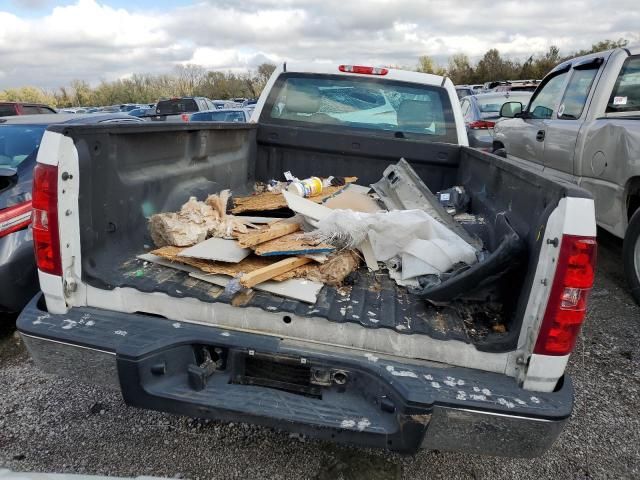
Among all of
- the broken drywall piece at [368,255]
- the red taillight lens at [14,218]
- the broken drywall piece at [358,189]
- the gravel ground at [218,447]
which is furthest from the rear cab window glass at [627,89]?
the red taillight lens at [14,218]

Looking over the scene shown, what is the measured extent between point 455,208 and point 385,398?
6.24 ft

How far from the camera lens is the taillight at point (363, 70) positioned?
4.11m

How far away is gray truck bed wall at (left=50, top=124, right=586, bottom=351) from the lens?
207 cm

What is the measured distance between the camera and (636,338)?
3729 millimetres

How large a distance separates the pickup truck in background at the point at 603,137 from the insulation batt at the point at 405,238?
9.05 ft

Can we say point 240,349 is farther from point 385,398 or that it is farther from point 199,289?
point 385,398

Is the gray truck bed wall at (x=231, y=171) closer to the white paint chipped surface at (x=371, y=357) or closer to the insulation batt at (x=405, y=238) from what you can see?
the insulation batt at (x=405, y=238)

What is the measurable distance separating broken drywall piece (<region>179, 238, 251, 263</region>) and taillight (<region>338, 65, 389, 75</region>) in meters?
2.39

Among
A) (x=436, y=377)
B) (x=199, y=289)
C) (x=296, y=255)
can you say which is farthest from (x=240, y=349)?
(x=436, y=377)

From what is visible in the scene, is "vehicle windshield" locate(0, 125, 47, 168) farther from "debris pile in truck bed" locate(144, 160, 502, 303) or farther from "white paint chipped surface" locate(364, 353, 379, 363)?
"white paint chipped surface" locate(364, 353, 379, 363)

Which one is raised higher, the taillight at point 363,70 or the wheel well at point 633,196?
the taillight at point 363,70

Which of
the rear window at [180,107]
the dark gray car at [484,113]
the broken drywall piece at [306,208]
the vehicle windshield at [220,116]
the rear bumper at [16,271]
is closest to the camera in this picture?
the broken drywall piece at [306,208]

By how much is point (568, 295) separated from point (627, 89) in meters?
4.17

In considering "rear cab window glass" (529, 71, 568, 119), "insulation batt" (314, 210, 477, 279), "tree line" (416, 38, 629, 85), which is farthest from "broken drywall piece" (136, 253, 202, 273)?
"tree line" (416, 38, 629, 85)
